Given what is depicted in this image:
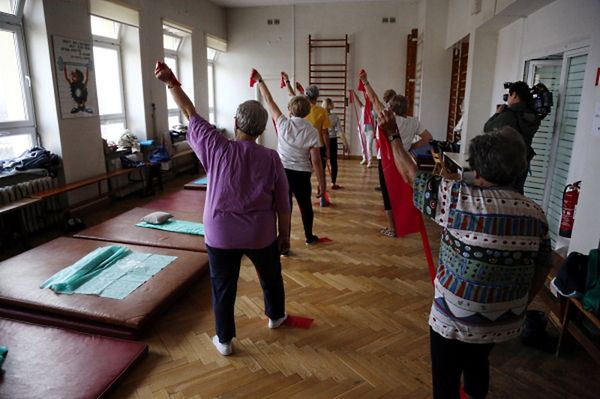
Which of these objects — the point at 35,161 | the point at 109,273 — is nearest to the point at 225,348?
the point at 109,273

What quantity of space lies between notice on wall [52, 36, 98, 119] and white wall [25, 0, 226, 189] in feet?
0.22

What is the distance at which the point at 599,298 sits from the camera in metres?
2.01

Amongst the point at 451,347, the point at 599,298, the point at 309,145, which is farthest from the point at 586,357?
the point at 309,145

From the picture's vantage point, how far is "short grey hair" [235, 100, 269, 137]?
199 centimetres

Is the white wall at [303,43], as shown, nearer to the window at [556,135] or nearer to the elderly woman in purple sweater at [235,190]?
the window at [556,135]

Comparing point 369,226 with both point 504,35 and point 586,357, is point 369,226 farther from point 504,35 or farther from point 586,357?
point 504,35

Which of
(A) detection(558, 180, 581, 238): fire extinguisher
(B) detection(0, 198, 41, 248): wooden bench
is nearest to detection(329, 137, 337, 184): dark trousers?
(A) detection(558, 180, 581, 238): fire extinguisher

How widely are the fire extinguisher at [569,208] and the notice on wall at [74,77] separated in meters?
5.01

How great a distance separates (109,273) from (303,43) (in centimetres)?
744

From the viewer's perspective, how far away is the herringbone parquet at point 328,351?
2021 millimetres

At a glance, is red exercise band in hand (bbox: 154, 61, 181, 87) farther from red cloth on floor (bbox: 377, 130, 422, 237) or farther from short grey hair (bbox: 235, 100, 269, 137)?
red cloth on floor (bbox: 377, 130, 422, 237)

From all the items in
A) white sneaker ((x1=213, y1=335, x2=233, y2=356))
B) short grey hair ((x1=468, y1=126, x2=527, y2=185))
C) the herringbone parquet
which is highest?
short grey hair ((x1=468, y1=126, x2=527, y2=185))

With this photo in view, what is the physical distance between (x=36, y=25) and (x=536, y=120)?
193 inches

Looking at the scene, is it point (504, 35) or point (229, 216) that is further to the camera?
point (504, 35)
